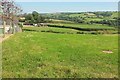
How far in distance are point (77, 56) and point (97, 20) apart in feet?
156

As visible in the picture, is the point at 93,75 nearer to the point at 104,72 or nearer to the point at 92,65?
the point at 104,72

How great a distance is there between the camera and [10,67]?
9.79 metres

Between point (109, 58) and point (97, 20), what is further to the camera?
point (97, 20)

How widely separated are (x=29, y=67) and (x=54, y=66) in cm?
90

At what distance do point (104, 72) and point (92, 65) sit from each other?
3.99 ft

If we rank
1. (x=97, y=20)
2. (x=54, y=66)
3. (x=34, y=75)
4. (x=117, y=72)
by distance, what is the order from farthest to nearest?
(x=97, y=20), (x=54, y=66), (x=117, y=72), (x=34, y=75)

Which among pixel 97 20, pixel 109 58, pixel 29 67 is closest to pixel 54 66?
pixel 29 67

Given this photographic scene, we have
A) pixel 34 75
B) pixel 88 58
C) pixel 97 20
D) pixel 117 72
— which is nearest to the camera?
pixel 34 75

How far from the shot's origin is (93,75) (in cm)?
885

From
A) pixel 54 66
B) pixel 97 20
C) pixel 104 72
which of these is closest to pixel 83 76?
pixel 104 72

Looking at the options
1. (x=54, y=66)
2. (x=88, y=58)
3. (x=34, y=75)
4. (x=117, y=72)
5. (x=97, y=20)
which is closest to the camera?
(x=34, y=75)

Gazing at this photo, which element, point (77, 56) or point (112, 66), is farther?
point (77, 56)

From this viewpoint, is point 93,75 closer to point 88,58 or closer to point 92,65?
point 92,65

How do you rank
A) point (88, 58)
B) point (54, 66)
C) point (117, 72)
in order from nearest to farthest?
point (117, 72)
point (54, 66)
point (88, 58)
